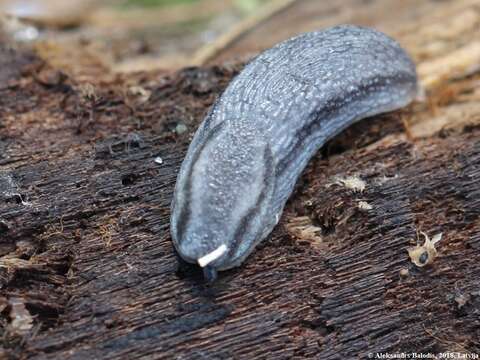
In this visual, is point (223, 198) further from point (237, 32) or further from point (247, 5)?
point (247, 5)

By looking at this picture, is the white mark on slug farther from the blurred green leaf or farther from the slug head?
the blurred green leaf

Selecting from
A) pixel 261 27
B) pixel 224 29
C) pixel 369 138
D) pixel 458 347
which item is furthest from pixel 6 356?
pixel 224 29

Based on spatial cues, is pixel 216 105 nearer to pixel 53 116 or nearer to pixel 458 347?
pixel 53 116

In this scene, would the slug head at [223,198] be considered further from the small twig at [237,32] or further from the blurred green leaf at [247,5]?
the blurred green leaf at [247,5]
